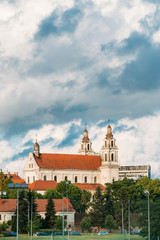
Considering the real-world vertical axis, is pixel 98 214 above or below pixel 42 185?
below

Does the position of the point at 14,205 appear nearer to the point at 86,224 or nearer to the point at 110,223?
the point at 86,224

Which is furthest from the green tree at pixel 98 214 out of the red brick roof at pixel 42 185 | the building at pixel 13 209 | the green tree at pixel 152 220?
the red brick roof at pixel 42 185

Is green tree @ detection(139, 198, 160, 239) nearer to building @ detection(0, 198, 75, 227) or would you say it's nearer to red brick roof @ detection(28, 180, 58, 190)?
building @ detection(0, 198, 75, 227)

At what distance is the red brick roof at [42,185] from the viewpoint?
188 m

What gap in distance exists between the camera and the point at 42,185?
18975 cm

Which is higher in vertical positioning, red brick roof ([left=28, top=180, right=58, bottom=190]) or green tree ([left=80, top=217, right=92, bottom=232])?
red brick roof ([left=28, top=180, right=58, bottom=190])

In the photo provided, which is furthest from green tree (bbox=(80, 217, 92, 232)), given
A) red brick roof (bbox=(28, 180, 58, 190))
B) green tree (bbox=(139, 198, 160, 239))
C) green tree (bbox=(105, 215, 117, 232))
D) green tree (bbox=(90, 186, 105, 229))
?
red brick roof (bbox=(28, 180, 58, 190))

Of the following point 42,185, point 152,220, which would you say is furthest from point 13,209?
point 42,185

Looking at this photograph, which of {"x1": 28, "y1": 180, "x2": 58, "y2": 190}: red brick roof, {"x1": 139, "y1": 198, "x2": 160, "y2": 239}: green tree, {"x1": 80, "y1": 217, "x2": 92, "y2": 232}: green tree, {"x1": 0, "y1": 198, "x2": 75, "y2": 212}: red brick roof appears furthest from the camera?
{"x1": 28, "y1": 180, "x2": 58, "y2": 190}: red brick roof

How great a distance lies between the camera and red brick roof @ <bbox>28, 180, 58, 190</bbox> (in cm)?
18788

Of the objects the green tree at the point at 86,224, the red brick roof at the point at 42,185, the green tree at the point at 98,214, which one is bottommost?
the green tree at the point at 86,224

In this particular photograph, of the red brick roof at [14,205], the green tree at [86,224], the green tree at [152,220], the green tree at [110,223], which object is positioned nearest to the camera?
the green tree at [152,220]

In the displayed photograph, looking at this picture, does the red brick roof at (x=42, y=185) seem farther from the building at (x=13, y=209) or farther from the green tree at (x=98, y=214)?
the green tree at (x=98, y=214)

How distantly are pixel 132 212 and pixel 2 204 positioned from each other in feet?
95.5
